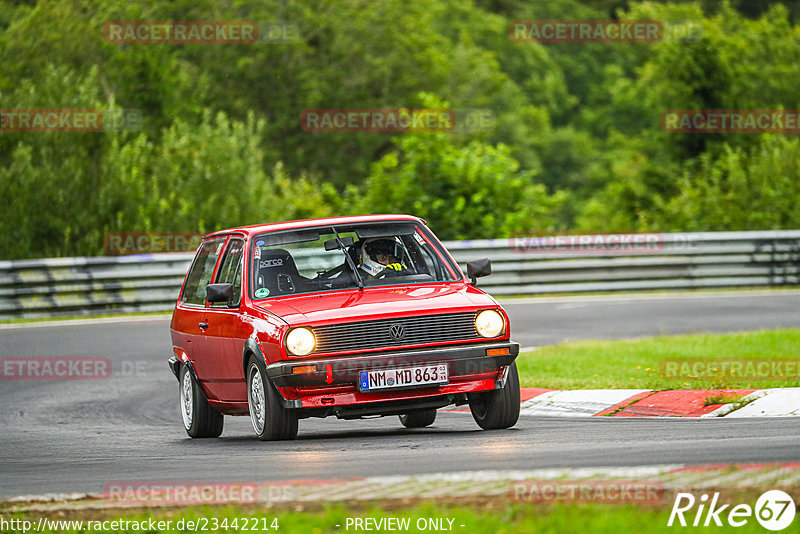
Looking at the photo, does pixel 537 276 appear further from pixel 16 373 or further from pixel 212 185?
pixel 16 373

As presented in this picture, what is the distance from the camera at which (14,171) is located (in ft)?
85.6

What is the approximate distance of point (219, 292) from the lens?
9.71 m

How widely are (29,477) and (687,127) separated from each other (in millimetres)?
43068

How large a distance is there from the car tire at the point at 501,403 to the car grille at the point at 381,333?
23.7 inches

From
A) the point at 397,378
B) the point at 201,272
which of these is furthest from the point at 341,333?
the point at 201,272

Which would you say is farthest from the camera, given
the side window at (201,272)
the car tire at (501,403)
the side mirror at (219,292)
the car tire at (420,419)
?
the side window at (201,272)

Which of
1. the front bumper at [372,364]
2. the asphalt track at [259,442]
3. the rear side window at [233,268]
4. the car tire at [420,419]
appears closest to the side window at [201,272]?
the rear side window at [233,268]

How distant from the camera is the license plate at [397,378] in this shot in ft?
29.1

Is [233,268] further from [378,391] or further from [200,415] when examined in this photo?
[378,391]

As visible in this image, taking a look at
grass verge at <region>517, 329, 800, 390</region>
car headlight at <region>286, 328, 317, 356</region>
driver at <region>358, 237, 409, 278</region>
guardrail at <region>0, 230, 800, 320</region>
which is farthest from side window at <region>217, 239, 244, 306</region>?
guardrail at <region>0, 230, 800, 320</region>

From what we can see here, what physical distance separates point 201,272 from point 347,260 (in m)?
1.78

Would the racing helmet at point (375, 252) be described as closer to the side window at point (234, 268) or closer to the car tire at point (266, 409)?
the side window at point (234, 268)

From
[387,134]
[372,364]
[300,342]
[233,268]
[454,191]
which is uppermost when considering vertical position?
[387,134]

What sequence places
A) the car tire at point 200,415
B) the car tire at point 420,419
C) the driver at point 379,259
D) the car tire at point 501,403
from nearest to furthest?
the car tire at point 501,403, the driver at point 379,259, the car tire at point 200,415, the car tire at point 420,419
